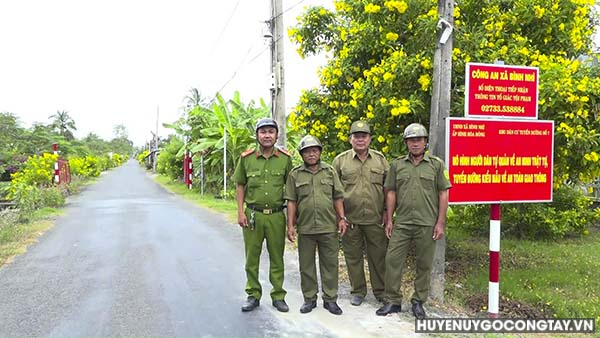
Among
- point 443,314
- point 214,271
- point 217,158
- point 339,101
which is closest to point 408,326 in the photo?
point 443,314

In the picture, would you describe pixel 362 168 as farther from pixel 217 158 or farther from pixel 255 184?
pixel 217 158

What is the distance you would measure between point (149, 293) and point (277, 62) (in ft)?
19.2

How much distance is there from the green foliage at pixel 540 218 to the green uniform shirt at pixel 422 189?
4.72m

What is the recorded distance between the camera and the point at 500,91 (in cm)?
459

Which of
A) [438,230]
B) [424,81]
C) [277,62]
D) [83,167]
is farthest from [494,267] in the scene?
[83,167]

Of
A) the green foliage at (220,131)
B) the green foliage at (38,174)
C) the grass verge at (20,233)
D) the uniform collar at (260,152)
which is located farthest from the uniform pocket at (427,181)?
the green foliage at (38,174)

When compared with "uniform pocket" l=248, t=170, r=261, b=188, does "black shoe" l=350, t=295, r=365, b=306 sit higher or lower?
lower

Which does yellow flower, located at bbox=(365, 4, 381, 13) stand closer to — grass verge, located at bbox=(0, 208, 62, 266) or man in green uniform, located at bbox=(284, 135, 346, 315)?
man in green uniform, located at bbox=(284, 135, 346, 315)

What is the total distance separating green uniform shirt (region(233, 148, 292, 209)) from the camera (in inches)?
176

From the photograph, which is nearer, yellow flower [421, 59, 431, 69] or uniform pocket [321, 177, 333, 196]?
uniform pocket [321, 177, 333, 196]

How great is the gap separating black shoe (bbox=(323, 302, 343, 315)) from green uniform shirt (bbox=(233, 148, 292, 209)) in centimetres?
103

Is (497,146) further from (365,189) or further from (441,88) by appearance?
(365,189)

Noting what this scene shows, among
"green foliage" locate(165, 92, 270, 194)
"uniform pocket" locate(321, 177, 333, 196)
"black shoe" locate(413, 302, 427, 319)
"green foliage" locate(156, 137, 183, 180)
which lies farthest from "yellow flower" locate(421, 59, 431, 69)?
"green foliage" locate(156, 137, 183, 180)

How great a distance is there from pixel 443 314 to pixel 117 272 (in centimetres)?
397
